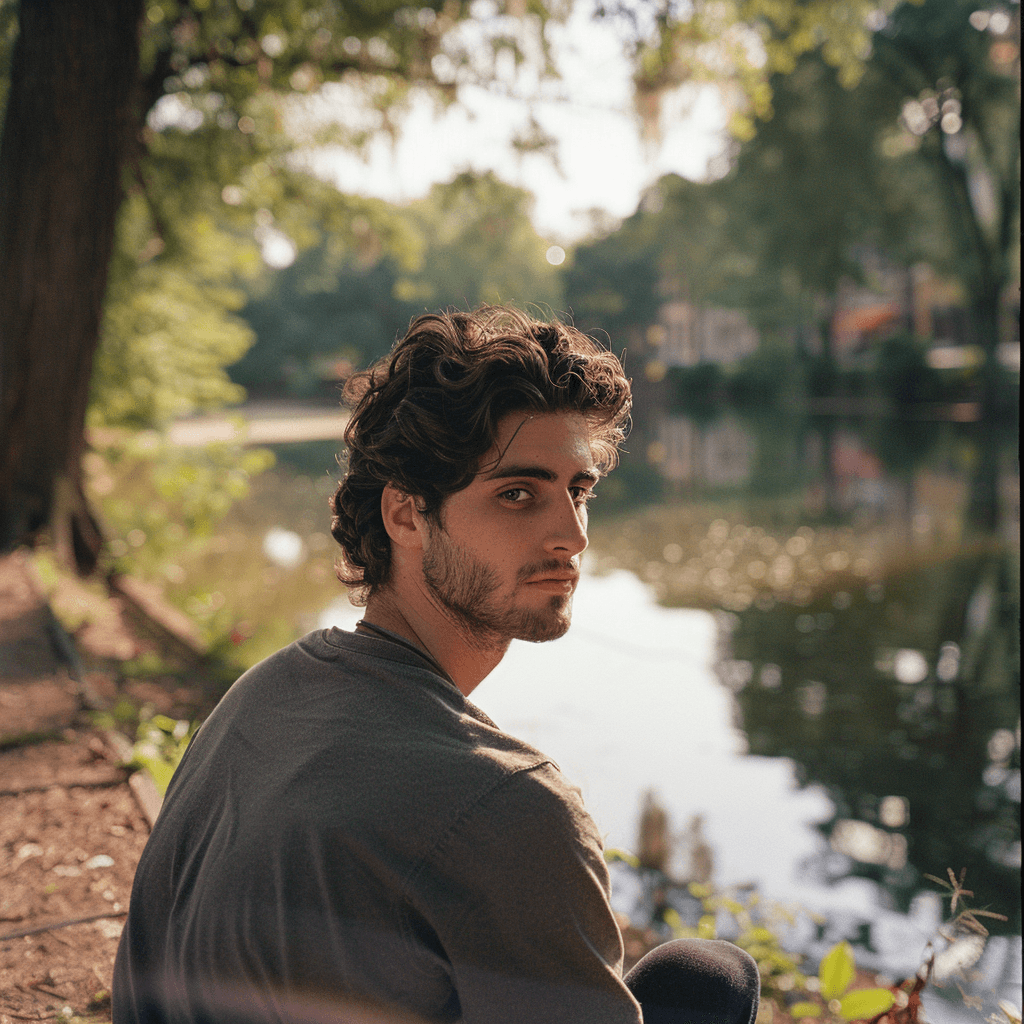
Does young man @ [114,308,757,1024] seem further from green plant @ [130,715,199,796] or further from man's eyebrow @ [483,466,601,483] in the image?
green plant @ [130,715,199,796]

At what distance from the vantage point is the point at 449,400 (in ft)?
5.32

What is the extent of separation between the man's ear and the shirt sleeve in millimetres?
634

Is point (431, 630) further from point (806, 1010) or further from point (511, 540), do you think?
point (806, 1010)

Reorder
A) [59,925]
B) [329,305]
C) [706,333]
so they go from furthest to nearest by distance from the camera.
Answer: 1. [706,333]
2. [329,305]
3. [59,925]

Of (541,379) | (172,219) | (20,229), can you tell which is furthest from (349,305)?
(541,379)

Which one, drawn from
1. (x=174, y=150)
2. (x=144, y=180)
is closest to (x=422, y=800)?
(x=144, y=180)

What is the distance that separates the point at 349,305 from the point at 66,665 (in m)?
51.5

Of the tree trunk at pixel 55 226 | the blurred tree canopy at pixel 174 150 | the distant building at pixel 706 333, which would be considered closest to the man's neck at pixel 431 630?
the blurred tree canopy at pixel 174 150

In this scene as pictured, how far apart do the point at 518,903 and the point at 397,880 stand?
14 centimetres

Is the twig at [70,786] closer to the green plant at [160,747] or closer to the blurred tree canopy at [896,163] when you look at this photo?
the green plant at [160,747]

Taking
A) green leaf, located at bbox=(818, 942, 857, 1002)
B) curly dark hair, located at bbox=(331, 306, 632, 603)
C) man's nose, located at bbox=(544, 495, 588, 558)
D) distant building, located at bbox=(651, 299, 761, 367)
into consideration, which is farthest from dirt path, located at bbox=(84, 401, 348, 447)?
distant building, located at bbox=(651, 299, 761, 367)

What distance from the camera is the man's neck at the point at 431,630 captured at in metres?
1.63

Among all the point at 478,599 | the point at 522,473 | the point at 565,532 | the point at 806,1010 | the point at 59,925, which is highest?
the point at 522,473

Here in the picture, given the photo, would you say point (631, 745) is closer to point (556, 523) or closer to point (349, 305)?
point (556, 523)
